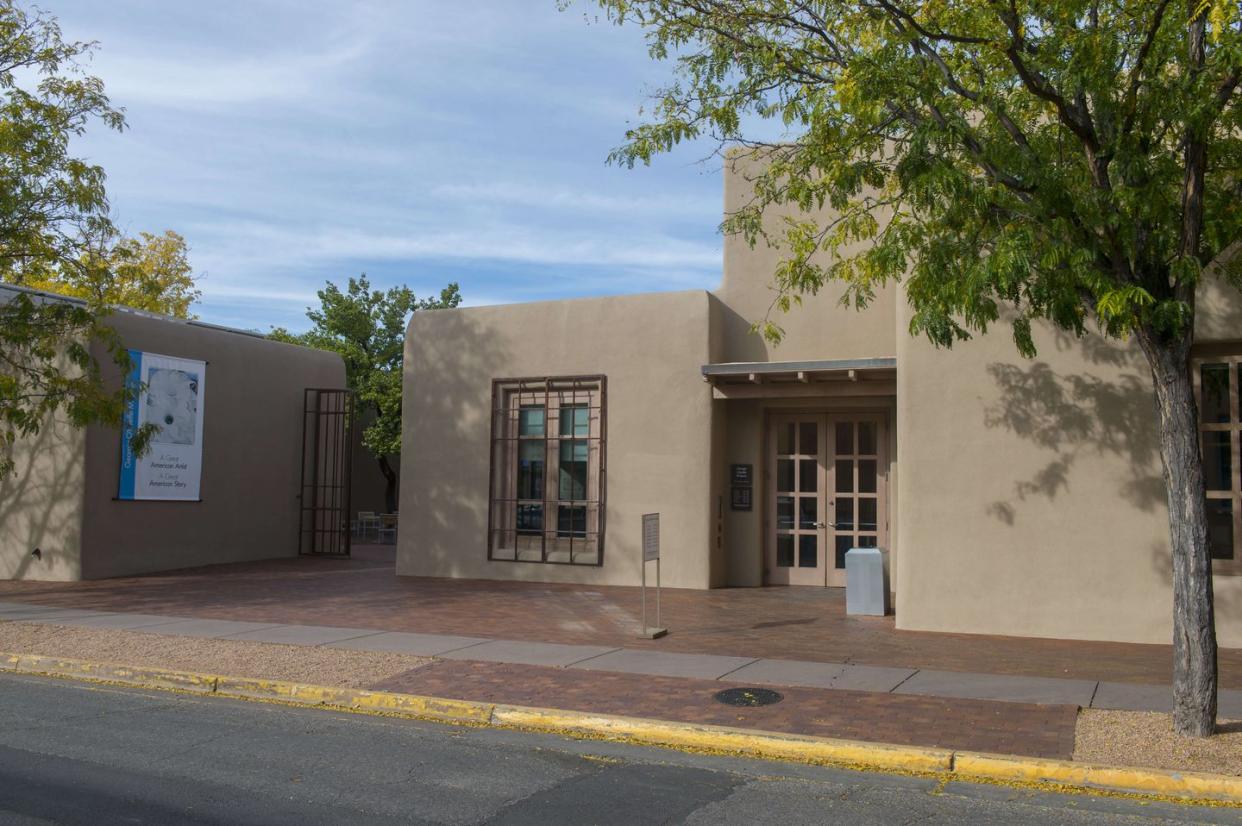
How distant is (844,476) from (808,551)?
1.30m

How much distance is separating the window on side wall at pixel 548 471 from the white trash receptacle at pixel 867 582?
15.4 ft

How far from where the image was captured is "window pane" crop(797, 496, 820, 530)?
1617 centimetres

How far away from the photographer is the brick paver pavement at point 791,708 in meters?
7.15

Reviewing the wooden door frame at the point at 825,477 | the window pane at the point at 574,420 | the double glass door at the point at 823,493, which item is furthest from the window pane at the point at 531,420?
the double glass door at the point at 823,493

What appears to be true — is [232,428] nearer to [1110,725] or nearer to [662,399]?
[662,399]

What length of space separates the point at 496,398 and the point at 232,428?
6264mm

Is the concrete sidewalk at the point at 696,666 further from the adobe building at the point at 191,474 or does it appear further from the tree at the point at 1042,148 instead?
the adobe building at the point at 191,474

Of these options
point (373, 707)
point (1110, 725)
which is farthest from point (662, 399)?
point (1110, 725)

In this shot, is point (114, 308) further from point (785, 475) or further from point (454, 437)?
point (785, 475)

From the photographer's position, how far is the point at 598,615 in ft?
43.4

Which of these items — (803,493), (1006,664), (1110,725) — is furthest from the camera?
(803,493)

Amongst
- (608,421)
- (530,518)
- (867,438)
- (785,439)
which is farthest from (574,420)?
(867,438)

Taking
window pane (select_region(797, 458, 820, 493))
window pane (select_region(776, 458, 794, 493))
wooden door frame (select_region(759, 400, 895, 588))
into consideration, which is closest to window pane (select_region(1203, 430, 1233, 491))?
wooden door frame (select_region(759, 400, 895, 588))

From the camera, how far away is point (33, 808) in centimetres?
563
